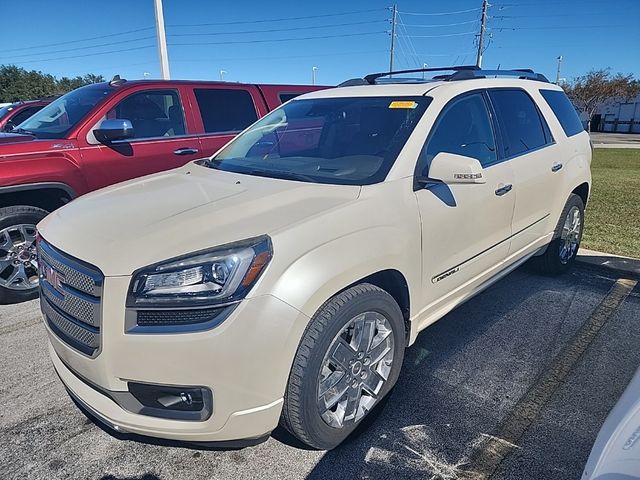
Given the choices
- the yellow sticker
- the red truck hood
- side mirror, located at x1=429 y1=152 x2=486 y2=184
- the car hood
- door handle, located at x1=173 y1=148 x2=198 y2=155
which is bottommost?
door handle, located at x1=173 y1=148 x2=198 y2=155

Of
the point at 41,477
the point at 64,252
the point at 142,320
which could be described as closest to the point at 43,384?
the point at 41,477

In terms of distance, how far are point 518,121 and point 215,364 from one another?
3.12m

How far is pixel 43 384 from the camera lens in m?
3.03

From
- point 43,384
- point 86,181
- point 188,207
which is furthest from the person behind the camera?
point 86,181

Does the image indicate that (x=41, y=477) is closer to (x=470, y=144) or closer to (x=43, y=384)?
(x=43, y=384)

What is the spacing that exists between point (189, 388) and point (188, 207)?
916 millimetres

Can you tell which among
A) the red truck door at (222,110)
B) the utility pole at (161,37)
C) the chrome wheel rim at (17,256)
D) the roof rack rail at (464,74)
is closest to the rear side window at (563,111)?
the roof rack rail at (464,74)

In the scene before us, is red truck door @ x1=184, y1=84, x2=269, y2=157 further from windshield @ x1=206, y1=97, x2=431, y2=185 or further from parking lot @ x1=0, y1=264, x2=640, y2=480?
parking lot @ x1=0, y1=264, x2=640, y2=480

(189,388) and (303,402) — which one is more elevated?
(189,388)

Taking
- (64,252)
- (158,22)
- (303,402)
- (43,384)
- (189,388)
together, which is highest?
(158,22)

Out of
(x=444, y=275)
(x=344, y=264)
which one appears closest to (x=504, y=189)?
(x=444, y=275)

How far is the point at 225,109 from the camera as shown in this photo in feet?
18.5

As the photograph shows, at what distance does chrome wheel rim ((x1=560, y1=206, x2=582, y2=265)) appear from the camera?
14.9ft

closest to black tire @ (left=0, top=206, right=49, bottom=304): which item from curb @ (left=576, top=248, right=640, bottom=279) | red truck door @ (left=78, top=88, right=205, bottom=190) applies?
red truck door @ (left=78, top=88, right=205, bottom=190)
